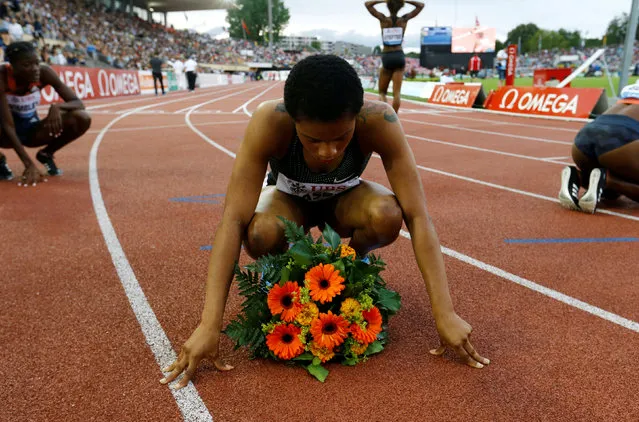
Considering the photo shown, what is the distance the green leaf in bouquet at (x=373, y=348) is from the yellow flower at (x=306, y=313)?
30cm

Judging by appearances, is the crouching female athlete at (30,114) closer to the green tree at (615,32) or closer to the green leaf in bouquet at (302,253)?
the green leaf in bouquet at (302,253)

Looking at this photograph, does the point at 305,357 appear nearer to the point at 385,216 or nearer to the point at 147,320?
the point at 385,216

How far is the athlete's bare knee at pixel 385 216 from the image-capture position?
231 centimetres

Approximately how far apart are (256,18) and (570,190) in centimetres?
10232

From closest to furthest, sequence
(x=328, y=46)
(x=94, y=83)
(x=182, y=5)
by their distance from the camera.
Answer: (x=94, y=83), (x=182, y=5), (x=328, y=46)

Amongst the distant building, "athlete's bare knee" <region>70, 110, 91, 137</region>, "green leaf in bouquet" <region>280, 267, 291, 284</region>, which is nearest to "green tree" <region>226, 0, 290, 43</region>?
the distant building

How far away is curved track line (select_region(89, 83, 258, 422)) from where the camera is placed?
1.88 meters

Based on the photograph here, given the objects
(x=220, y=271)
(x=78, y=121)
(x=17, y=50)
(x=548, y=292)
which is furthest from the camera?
(x=78, y=121)

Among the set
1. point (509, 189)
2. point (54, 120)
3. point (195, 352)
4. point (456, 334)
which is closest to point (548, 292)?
point (456, 334)

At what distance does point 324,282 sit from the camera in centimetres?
213

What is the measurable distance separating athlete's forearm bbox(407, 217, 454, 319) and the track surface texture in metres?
0.28

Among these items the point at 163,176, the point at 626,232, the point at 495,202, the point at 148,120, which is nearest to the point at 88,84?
the point at 148,120

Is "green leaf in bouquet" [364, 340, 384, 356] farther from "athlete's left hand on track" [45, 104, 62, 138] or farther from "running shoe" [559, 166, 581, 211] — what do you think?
"athlete's left hand on track" [45, 104, 62, 138]

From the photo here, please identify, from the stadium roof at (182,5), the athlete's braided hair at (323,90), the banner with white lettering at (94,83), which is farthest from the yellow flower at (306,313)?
the stadium roof at (182,5)
